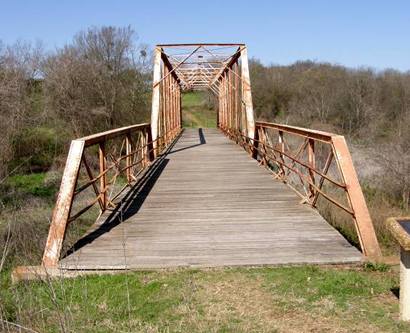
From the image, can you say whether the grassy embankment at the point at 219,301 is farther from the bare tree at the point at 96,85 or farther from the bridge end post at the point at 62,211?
the bare tree at the point at 96,85

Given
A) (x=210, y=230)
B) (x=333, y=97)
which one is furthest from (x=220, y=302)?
(x=333, y=97)

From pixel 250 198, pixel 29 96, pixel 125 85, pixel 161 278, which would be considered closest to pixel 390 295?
pixel 161 278

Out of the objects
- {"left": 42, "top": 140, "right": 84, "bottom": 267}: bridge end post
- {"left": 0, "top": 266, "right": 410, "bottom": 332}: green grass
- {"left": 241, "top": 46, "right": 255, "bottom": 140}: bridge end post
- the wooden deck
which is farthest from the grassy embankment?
{"left": 241, "top": 46, "right": 255, "bottom": 140}: bridge end post

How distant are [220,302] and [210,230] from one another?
2.10 meters

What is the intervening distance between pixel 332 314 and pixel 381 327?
0.36m

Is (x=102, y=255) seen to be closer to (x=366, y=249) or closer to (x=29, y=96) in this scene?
(x=366, y=249)

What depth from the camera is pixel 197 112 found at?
60938 mm

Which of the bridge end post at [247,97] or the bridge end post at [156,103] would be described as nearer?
the bridge end post at [247,97]

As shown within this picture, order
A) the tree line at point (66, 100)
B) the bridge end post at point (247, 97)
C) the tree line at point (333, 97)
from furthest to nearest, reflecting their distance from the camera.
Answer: the tree line at point (333, 97)
the tree line at point (66, 100)
the bridge end post at point (247, 97)

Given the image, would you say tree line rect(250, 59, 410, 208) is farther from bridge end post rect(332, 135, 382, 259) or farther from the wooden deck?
bridge end post rect(332, 135, 382, 259)

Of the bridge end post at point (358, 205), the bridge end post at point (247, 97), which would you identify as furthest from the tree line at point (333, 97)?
the bridge end post at point (358, 205)

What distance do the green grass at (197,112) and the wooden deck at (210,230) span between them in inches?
1729

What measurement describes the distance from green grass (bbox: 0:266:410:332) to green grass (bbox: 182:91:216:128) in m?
47.8

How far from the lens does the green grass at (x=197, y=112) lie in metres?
53.9
